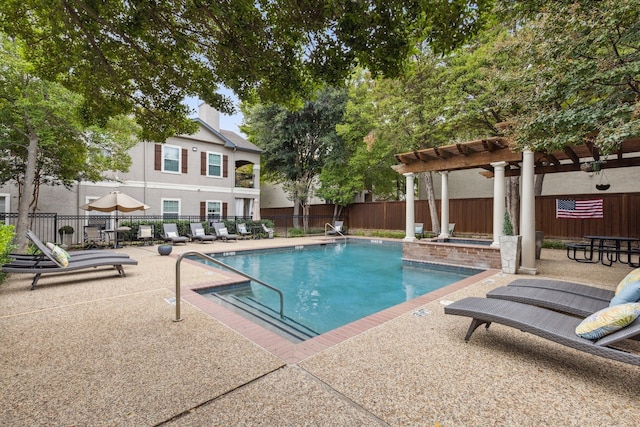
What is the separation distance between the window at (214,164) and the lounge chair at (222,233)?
14.2ft

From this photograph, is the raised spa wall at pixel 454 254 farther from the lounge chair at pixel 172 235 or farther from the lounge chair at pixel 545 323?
the lounge chair at pixel 172 235

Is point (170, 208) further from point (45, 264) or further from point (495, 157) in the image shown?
point (495, 157)

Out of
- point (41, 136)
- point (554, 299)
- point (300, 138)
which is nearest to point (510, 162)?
point (554, 299)

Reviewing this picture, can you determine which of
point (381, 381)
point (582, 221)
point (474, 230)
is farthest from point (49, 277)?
point (582, 221)

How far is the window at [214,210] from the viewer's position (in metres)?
18.2

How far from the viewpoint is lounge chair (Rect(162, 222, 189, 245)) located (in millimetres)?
13336

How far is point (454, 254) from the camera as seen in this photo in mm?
9008

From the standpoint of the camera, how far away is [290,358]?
2959mm

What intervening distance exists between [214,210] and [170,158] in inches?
153

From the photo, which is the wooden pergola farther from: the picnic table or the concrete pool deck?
the concrete pool deck

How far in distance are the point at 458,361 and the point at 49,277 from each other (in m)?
8.32

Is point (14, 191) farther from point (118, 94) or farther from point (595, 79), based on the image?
point (595, 79)

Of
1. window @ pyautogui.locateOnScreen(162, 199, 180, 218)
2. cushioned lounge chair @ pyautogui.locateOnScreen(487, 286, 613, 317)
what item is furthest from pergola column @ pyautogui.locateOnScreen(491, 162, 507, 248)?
window @ pyautogui.locateOnScreen(162, 199, 180, 218)

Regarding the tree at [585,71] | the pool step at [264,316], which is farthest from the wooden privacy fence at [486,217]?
the pool step at [264,316]
